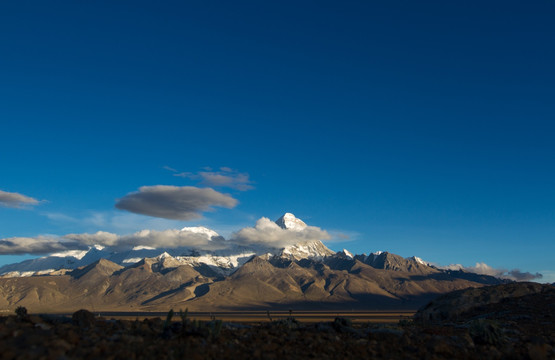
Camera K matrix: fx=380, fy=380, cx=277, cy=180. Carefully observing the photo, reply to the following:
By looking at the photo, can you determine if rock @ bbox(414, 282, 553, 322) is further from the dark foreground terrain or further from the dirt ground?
the dirt ground

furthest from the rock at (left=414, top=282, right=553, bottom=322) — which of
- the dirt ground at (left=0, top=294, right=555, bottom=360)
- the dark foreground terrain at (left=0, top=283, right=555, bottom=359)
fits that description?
the dirt ground at (left=0, top=294, right=555, bottom=360)

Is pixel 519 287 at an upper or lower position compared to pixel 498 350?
upper

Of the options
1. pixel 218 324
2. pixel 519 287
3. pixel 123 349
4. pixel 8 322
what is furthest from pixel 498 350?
pixel 519 287

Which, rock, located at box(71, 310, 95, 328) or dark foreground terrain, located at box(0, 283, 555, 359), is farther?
rock, located at box(71, 310, 95, 328)

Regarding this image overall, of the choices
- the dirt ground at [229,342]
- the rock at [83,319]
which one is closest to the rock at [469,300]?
the dirt ground at [229,342]

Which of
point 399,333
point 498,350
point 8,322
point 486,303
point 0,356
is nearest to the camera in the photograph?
point 0,356

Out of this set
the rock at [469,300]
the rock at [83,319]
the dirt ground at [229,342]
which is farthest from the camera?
the rock at [469,300]

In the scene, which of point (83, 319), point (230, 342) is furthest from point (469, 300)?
point (83, 319)

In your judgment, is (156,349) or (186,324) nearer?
(156,349)

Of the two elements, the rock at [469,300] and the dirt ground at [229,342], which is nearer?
the dirt ground at [229,342]

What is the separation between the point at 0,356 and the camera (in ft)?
36.5

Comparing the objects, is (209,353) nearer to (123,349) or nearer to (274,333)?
(123,349)

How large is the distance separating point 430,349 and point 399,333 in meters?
3.61

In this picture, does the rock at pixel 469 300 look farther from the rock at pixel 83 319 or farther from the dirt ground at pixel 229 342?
the rock at pixel 83 319
